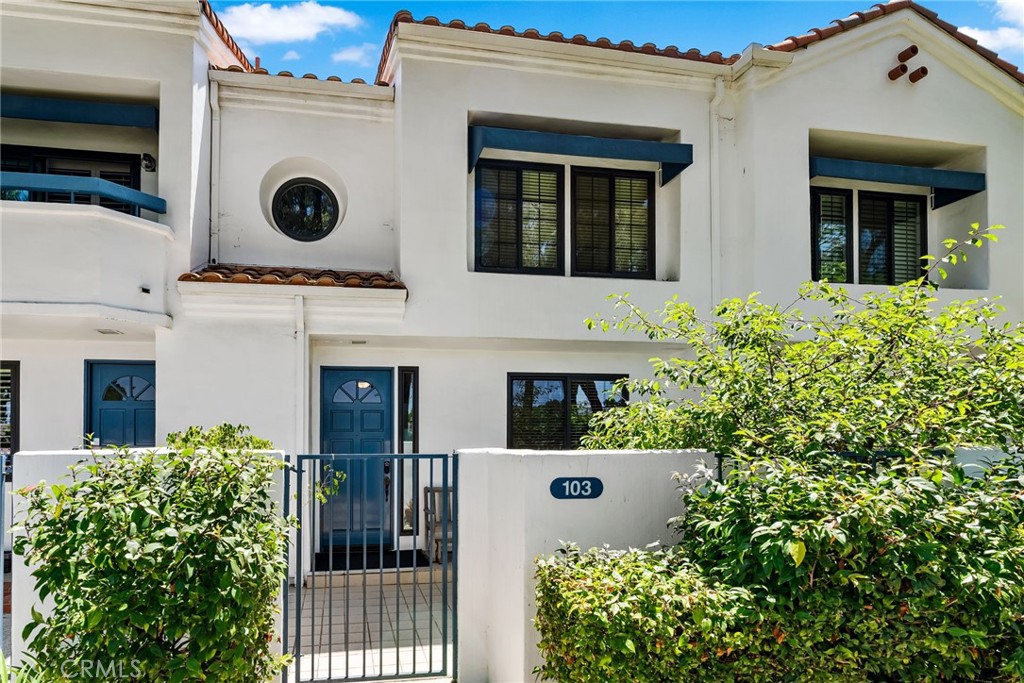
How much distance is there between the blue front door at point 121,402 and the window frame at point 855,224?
10087 millimetres

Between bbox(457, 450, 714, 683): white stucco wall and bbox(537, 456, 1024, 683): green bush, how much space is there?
889 mm

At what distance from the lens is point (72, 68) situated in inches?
372

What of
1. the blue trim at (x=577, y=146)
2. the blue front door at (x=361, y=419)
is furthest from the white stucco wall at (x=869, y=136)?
the blue front door at (x=361, y=419)

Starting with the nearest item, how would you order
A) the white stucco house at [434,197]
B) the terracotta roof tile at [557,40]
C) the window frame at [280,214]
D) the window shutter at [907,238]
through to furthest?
1. the white stucco house at [434,197]
2. the terracotta roof tile at [557,40]
3. the window frame at [280,214]
4. the window shutter at [907,238]

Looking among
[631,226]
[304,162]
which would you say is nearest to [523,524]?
[631,226]

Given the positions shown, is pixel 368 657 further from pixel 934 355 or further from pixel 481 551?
pixel 934 355

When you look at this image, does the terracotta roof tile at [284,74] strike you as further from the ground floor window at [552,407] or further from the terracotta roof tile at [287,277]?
the ground floor window at [552,407]

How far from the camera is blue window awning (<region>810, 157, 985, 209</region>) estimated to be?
37.0ft

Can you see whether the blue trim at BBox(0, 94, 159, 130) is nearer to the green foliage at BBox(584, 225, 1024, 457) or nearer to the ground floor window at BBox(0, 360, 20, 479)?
the ground floor window at BBox(0, 360, 20, 479)

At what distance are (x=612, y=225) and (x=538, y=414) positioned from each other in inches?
121

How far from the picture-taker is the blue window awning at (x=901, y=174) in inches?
444

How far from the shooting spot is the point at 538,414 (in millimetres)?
11555

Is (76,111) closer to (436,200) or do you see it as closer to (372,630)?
(436,200)

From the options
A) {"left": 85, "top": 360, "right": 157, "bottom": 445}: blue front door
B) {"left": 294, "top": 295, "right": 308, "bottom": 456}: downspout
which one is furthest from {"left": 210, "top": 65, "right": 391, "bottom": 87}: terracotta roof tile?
{"left": 85, "top": 360, "right": 157, "bottom": 445}: blue front door
